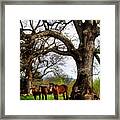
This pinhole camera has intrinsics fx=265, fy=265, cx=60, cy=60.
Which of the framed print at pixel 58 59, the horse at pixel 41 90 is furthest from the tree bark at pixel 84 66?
the horse at pixel 41 90

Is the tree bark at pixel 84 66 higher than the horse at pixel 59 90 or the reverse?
higher

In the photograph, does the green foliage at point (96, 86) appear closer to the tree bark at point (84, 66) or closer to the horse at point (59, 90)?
the tree bark at point (84, 66)

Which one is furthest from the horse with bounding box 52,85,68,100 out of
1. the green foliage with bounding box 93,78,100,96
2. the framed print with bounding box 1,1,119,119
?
the green foliage with bounding box 93,78,100,96

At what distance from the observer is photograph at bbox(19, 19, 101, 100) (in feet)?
3.75

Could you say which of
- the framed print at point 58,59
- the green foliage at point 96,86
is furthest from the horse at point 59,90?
the green foliage at point 96,86

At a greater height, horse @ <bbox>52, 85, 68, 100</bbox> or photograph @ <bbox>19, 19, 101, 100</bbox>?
photograph @ <bbox>19, 19, 101, 100</bbox>

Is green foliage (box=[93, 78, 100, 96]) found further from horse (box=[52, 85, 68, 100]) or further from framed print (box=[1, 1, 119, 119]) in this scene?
horse (box=[52, 85, 68, 100])

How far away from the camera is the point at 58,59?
1144 mm

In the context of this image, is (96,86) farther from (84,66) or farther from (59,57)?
(59,57)

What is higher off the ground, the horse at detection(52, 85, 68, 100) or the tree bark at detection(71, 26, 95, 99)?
the tree bark at detection(71, 26, 95, 99)

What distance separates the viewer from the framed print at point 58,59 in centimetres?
114

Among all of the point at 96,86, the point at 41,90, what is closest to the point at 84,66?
the point at 96,86

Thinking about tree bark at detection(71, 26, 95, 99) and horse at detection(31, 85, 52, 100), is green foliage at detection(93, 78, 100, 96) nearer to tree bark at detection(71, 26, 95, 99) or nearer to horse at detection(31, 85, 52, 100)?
tree bark at detection(71, 26, 95, 99)

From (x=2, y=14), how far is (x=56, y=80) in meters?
0.37
